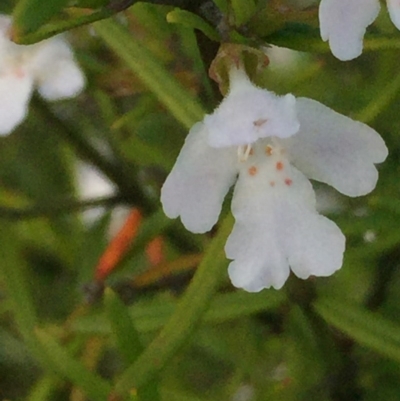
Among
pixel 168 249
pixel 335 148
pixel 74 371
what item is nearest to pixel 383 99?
pixel 335 148

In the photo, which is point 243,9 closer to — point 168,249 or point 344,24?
point 344,24

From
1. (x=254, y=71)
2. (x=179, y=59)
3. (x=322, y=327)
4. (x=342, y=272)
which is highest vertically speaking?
(x=254, y=71)

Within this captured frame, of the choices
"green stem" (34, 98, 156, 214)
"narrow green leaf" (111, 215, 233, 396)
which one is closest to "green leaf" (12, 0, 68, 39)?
"narrow green leaf" (111, 215, 233, 396)

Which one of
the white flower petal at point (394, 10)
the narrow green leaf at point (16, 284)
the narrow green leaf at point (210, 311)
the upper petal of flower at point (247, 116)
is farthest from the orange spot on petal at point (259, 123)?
the narrow green leaf at point (16, 284)

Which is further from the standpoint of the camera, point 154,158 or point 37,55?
point 154,158

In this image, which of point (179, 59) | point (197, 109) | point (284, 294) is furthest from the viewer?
point (179, 59)

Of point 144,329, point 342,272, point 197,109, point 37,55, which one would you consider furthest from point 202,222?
point 342,272

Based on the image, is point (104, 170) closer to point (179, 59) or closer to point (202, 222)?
point (179, 59)
